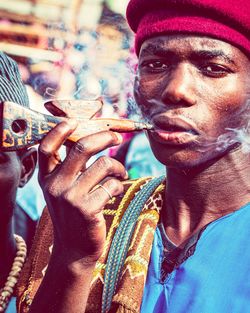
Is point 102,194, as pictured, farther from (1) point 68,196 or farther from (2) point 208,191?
(2) point 208,191

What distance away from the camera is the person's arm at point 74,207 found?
1.92 metres

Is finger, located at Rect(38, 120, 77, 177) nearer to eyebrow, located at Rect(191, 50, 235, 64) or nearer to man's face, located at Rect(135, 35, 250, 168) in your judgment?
man's face, located at Rect(135, 35, 250, 168)

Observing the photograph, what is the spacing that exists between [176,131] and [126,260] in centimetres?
68

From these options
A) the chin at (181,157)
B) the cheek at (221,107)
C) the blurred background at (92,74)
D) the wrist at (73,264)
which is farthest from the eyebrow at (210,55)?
the wrist at (73,264)

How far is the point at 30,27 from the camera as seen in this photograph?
6.56m

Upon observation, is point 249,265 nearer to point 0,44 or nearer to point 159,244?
point 159,244

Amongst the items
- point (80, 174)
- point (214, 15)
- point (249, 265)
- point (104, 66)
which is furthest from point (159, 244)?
point (104, 66)

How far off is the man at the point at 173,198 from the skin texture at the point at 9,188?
0.68 ft

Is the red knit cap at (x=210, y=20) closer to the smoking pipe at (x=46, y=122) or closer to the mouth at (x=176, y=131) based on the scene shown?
the mouth at (x=176, y=131)

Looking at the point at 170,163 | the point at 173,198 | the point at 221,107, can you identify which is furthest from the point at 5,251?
the point at 221,107

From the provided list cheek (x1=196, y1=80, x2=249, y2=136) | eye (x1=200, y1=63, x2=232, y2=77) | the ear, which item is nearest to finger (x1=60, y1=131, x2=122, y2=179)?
cheek (x1=196, y1=80, x2=249, y2=136)

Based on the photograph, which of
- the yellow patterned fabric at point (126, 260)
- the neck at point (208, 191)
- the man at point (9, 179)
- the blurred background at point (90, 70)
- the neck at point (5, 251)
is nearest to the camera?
the yellow patterned fabric at point (126, 260)

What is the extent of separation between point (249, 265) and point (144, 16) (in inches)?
56.8

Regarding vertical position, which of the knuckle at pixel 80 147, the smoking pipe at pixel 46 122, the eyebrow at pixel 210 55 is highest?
the eyebrow at pixel 210 55
